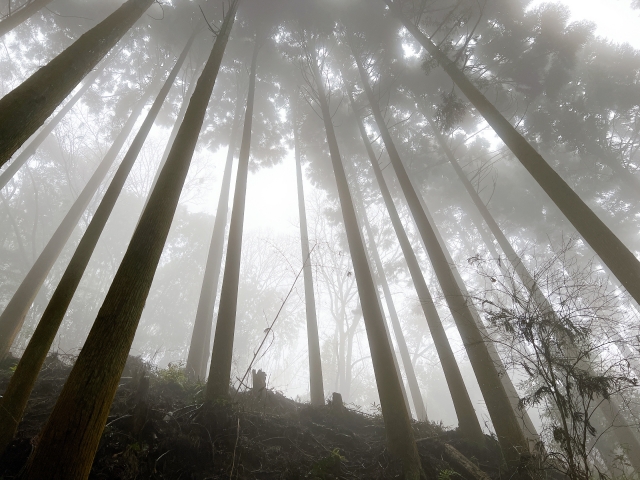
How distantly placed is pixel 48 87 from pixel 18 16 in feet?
22.9

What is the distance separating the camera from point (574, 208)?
4207 mm

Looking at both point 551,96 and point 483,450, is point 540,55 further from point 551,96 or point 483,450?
point 483,450

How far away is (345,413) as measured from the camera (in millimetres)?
6043

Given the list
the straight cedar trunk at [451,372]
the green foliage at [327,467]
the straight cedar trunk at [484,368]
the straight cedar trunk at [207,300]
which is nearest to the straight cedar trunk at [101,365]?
the green foliage at [327,467]

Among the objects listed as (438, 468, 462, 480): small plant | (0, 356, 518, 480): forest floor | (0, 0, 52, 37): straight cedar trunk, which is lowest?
(438, 468, 462, 480): small plant

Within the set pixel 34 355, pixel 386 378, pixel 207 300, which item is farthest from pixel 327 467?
pixel 207 300

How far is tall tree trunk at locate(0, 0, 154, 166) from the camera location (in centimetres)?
212

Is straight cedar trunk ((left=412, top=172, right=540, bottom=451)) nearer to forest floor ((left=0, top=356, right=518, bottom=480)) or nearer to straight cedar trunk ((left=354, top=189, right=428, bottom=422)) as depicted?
forest floor ((left=0, top=356, right=518, bottom=480))

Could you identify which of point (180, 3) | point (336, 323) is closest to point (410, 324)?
point (336, 323)

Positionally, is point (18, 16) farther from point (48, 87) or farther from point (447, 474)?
point (447, 474)

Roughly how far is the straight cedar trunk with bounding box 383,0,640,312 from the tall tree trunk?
6.07 metres

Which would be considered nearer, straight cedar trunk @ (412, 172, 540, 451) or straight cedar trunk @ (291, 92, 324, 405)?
straight cedar trunk @ (412, 172, 540, 451)

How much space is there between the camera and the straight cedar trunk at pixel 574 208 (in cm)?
364

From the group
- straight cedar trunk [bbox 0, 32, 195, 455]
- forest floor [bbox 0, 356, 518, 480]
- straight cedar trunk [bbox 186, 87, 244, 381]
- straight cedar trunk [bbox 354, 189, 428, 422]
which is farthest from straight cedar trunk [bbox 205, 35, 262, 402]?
straight cedar trunk [bbox 354, 189, 428, 422]
